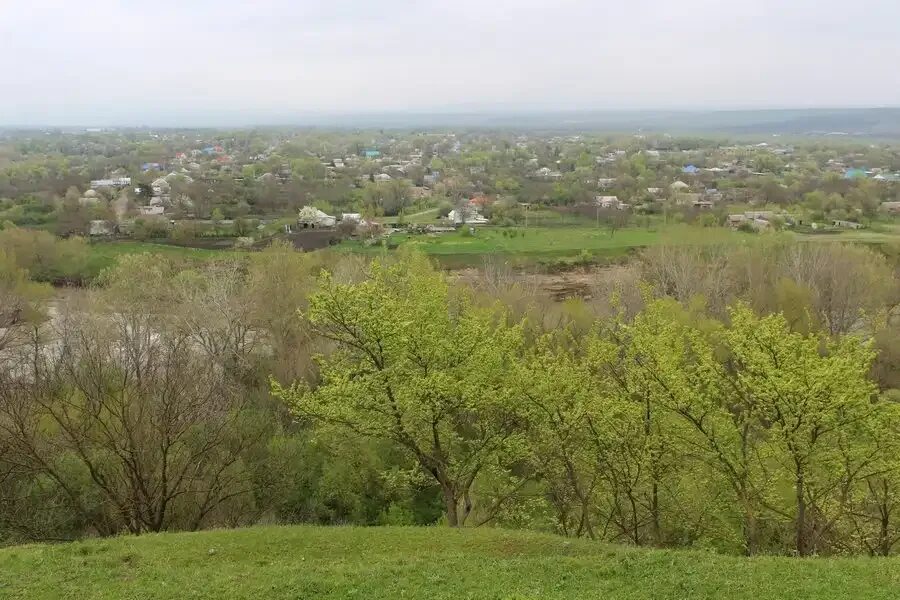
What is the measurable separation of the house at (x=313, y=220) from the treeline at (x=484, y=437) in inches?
1628

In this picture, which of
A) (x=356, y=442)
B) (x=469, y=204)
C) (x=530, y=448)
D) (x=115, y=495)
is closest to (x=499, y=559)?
(x=530, y=448)

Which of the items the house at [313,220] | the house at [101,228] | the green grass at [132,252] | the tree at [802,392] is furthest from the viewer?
the house at [313,220]

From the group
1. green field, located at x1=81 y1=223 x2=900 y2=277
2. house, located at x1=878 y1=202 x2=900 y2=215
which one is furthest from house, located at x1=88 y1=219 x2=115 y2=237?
house, located at x1=878 y1=202 x2=900 y2=215

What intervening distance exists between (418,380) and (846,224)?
6083cm

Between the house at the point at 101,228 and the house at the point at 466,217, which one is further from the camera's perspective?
the house at the point at 466,217

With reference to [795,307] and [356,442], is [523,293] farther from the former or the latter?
[356,442]

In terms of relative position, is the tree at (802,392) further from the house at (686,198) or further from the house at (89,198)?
the house at (89,198)

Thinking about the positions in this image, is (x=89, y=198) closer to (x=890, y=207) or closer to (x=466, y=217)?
(x=466, y=217)

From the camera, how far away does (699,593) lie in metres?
10.9

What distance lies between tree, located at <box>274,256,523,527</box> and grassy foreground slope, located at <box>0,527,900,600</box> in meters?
2.21

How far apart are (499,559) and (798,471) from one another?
598 centimetres

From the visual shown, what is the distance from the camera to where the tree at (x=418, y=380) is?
1407cm

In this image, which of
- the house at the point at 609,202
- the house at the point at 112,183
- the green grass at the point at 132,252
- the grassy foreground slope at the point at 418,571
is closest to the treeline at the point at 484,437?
the grassy foreground slope at the point at 418,571

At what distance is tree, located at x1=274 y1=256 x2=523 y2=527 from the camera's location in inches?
554
